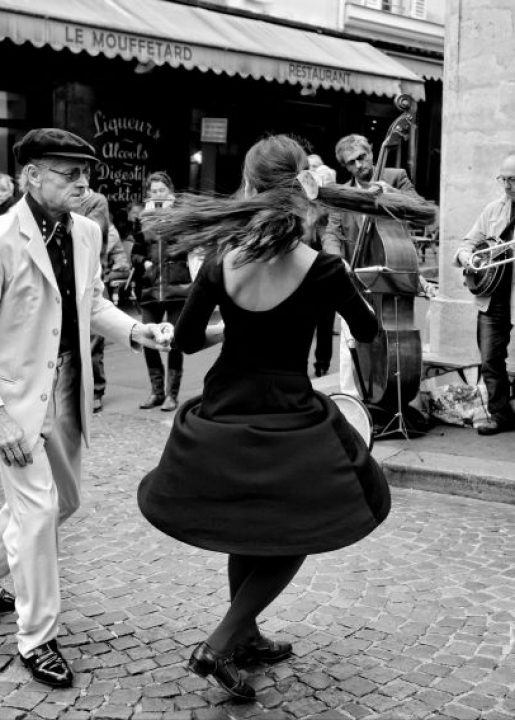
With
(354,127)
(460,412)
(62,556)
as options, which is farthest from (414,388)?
(354,127)

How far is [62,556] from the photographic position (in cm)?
479

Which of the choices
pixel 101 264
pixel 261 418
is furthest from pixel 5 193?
pixel 261 418

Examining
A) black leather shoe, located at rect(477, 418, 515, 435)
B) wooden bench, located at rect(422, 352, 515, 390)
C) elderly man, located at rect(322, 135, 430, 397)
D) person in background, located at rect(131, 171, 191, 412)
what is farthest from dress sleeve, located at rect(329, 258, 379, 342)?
person in background, located at rect(131, 171, 191, 412)

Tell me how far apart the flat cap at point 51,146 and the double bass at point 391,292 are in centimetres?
284

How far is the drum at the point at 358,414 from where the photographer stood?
5.76m

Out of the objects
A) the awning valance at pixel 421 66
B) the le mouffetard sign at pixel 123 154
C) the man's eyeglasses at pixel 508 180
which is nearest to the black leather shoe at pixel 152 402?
the man's eyeglasses at pixel 508 180

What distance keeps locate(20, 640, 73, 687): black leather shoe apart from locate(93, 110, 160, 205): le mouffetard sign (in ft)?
35.1

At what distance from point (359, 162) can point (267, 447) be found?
4.11m

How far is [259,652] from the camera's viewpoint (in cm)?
361

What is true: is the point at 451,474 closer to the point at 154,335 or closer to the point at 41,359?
the point at 154,335

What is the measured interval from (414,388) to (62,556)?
268 centimetres

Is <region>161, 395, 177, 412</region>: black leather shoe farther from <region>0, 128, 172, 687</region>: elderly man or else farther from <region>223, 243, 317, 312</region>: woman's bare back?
<region>223, 243, 317, 312</region>: woman's bare back

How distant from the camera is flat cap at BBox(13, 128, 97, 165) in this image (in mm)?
3582

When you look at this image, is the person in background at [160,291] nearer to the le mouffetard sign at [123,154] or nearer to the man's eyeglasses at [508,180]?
the man's eyeglasses at [508,180]
